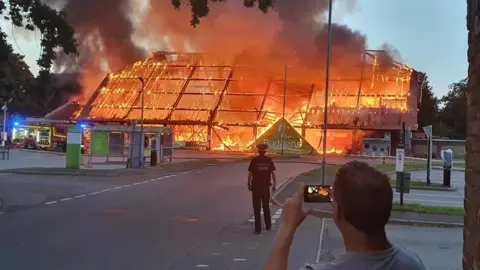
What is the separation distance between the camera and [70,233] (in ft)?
31.1

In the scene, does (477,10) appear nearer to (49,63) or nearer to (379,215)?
(379,215)

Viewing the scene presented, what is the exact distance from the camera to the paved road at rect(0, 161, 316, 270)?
749cm

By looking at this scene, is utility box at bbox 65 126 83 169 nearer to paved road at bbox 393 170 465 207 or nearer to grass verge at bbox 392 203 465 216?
paved road at bbox 393 170 465 207

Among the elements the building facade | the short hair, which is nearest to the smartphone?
the short hair

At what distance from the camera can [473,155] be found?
301 cm

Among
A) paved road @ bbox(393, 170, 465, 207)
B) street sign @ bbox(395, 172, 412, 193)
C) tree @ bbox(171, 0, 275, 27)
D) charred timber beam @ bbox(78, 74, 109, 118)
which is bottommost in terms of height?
paved road @ bbox(393, 170, 465, 207)

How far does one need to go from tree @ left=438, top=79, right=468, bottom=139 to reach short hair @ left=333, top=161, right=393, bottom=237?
2739 inches

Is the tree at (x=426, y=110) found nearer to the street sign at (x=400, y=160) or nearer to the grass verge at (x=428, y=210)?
the street sign at (x=400, y=160)

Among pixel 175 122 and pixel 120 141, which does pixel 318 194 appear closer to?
pixel 120 141

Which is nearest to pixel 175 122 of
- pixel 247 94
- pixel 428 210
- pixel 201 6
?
pixel 247 94

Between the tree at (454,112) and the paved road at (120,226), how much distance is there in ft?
192

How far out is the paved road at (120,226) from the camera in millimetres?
7492

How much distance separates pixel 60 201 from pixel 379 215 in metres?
13.1

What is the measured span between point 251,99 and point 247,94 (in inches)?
29.1
